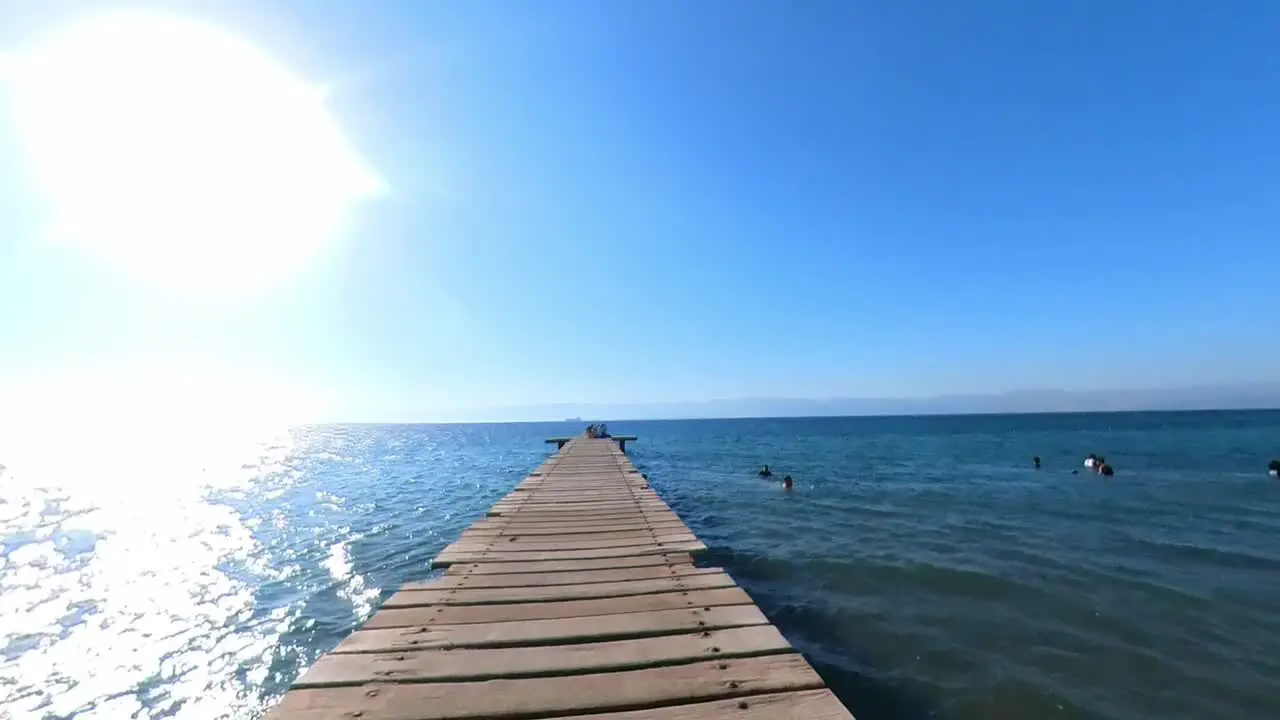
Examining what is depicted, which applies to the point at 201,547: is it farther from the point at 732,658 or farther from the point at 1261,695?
the point at 1261,695

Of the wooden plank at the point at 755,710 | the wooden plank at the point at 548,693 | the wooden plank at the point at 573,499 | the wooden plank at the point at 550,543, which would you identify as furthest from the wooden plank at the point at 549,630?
the wooden plank at the point at 573,499

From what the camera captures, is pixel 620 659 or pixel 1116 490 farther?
pixel 1116 490

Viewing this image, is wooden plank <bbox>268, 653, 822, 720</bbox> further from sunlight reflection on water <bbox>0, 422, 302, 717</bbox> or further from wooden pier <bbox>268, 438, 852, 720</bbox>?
sunlight reflection on water <bbox>0, 422, 302, 717</bbox>

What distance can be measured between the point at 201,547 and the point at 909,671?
1690 cm

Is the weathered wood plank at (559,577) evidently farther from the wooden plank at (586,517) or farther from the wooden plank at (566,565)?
the wooden plank at (586,517)

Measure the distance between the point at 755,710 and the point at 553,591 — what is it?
258cm

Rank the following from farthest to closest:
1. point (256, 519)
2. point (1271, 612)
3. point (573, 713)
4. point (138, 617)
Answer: point (256, 519) < point (138, 617) < point (1271, 612) < point (573, 713)

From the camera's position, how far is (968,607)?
8.12 metres

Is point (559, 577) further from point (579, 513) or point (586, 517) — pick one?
point (579, 513)

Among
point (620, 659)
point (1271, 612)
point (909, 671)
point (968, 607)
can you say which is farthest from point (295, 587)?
point (1271, 612)

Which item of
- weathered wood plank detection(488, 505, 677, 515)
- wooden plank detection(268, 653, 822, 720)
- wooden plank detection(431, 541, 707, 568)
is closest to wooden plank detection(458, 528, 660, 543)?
wooden plank detection(431, 541, 707, 568)

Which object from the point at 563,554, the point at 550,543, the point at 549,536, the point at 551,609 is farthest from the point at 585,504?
the point at 551,609

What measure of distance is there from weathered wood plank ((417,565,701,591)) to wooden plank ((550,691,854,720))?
2256 mm

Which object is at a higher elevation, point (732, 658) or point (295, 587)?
point (732, 658)
